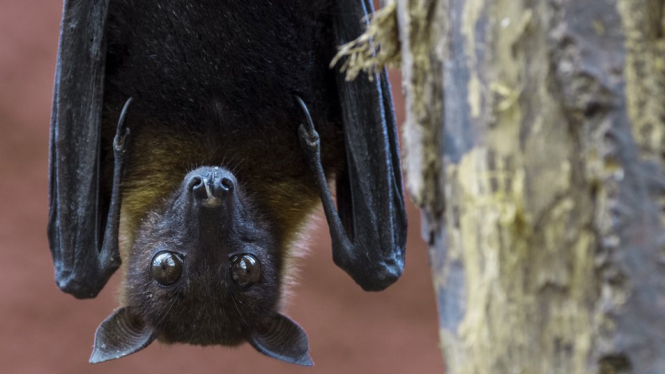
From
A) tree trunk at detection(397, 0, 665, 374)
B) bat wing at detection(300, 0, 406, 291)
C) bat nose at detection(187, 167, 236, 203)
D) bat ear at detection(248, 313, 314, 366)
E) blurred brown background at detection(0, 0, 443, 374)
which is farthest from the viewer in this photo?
blurred brown background at detection(0, 0, 443, 374)

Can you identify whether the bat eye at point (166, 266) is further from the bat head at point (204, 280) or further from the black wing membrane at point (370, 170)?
the black wing membrane at point (370, 170)

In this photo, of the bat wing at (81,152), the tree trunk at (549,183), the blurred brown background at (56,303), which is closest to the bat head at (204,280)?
the bat wing at (81,152)

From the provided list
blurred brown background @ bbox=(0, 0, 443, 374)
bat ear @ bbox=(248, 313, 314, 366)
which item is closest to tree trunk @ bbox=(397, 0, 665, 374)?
bat ear @ bbox=(248, 313, 314, 366)

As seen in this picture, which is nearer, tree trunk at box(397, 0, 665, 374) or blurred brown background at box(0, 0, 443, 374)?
tree trunk at box(397, 0, 665, 374)

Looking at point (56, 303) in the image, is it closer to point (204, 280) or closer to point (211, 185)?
point (204, 280)

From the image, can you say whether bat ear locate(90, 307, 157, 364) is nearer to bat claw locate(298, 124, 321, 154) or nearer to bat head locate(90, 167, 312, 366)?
bat head locate(90, 167, 312, 366)

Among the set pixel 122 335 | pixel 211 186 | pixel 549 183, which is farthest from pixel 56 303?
pixel 549 183
